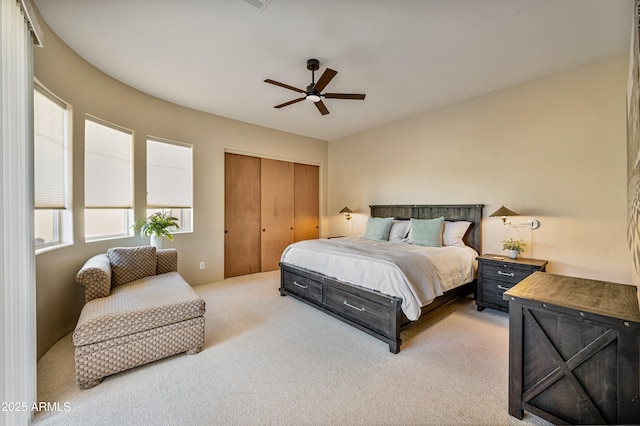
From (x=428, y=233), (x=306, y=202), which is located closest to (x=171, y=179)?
(x=306, y=202)

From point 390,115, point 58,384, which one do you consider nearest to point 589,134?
point 390,115

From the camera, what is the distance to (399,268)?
2.47m

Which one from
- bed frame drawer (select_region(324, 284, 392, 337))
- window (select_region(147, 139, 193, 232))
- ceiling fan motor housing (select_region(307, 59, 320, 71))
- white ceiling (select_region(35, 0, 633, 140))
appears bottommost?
bed frame drawer (select_region(324, 284, 392, 337))

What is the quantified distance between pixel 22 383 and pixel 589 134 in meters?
5.36

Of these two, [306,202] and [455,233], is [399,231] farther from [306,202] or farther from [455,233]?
[306,202]

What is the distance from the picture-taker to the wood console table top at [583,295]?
4.39ft

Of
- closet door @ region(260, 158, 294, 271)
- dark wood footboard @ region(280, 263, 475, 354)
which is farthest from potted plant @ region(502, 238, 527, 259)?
closet door @ region(260, 158, 294, 271)

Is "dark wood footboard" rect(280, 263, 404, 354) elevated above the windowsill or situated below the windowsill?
below

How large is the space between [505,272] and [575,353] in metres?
1.84

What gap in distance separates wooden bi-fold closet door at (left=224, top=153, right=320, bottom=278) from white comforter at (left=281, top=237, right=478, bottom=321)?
5.63 ft

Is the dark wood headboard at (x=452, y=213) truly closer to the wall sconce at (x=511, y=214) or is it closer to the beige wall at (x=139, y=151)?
the wall sconce at (x=511, y=214)

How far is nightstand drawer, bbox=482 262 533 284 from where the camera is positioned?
2.96 metres

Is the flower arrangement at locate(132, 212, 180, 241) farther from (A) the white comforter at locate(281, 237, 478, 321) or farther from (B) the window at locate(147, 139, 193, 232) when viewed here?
(A) the white comforter at locate(281, 237, 478, 321)

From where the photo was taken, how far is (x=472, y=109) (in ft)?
12.5
